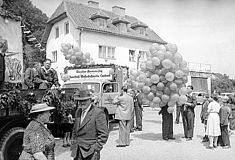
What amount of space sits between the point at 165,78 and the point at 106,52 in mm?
17760

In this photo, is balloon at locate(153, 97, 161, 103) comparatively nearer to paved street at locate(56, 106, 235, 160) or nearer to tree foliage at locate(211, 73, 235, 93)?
paved street at locate(56, 106, 235, 160)

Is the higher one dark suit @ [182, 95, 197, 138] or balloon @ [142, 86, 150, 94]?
balloon @ [142, 86, 150, 94]

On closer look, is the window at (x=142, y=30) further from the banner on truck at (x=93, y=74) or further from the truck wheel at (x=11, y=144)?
the truck wheel at (x=11, y=144)

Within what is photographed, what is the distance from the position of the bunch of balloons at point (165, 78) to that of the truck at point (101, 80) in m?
2.52

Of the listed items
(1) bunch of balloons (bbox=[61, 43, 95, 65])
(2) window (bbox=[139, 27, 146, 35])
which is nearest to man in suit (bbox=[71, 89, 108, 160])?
(1) bunch of balloons (bbox=[61, 43, 95, 65])

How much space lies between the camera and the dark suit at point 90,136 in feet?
12.8

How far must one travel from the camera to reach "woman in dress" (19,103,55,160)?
3.04m

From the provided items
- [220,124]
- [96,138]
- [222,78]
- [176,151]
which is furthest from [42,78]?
[222,78]

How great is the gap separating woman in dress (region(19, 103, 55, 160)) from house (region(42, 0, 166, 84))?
21.1 m

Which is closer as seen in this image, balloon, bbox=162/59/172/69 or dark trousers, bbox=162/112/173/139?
balloon, bbox=162/59/172/69

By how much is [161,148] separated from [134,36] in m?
21.4

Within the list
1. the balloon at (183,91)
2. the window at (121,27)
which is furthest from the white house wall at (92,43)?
the balloon at (183,91)

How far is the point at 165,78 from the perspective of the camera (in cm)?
878

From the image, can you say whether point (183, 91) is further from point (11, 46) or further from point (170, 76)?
point (11, 46)
